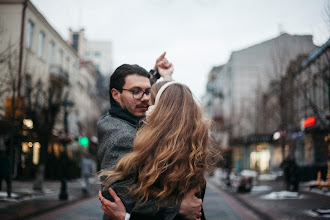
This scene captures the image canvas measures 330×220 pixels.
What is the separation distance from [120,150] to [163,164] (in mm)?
274

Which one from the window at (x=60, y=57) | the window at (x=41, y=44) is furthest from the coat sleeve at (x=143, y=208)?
the window at (x=60, y=57)

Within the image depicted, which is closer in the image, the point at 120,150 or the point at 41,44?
the point at 120,150

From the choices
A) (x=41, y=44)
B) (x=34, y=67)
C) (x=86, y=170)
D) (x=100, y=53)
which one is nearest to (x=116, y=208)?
(x=86, y=170)

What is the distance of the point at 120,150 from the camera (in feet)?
6.97

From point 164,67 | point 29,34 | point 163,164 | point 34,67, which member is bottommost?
point 163,164

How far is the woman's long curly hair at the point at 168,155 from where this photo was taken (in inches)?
78.2

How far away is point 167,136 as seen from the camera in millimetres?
2055

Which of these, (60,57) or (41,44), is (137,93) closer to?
(41,44)

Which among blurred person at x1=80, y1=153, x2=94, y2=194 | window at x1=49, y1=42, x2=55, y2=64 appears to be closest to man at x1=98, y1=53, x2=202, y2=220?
blurred person at x1=80, y1=153, x2=94, y2=194

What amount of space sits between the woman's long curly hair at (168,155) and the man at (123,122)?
0.09m

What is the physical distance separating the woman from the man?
0.06 m

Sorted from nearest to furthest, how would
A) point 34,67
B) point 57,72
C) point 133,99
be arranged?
point 133,99 → point 34,67 → point 57,72

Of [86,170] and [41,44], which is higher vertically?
[41,44]

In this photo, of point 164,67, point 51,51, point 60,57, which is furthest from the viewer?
point 60,57
